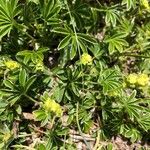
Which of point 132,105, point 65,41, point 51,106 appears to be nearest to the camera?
point 51,106

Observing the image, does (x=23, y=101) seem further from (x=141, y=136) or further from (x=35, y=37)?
(x=141, y=136)

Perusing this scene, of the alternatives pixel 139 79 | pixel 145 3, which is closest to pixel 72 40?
pixel 139 79

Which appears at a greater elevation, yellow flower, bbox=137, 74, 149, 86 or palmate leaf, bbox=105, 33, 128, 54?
palmate leaf, bbox=105, 33, 128, 54

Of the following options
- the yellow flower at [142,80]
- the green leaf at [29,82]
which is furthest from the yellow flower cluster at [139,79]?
the green leaf at [29,82]

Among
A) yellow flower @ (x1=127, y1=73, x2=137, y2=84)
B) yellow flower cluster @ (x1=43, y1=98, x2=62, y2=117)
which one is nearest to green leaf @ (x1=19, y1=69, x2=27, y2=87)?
yellow flower cluster @ (x1=43, y1=98, x2=62, y2=117)

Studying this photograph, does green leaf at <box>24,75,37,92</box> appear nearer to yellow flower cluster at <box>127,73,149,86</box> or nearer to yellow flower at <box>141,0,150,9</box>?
yellow flower cluster at <box>127,73,149,86</box>

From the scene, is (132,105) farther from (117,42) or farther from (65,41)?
(65,41)

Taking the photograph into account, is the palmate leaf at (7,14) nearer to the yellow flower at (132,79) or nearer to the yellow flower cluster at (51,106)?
the yellow flower cluster at (51,106)
